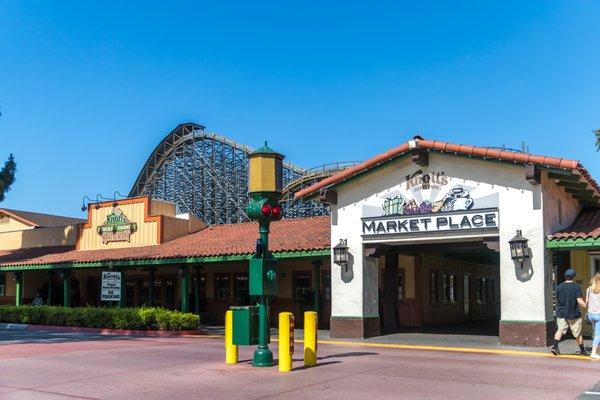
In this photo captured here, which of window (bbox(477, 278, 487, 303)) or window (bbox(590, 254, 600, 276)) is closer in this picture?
window (bbox(590, 254, 600, 276))

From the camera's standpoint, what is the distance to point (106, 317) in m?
21.6

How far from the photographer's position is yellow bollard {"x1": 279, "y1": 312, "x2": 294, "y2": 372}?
10625mm

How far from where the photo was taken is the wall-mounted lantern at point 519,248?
1474cm

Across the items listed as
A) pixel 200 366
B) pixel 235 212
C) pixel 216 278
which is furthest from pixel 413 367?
pixel 235 212

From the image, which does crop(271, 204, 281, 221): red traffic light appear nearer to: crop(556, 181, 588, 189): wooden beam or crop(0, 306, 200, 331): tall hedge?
crop(556, 181, 588, 189): wooden beam

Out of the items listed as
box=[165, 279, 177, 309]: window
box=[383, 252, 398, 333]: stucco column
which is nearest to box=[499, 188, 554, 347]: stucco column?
box=[383, 252, 398, 333]: stucco column

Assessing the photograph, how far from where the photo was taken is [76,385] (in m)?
9.52

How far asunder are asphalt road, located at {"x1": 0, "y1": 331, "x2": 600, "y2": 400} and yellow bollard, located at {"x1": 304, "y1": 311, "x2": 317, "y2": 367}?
19 cm

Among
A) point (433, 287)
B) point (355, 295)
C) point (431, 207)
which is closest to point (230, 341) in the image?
point (355, 295)

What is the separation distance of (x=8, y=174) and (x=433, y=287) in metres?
20.9

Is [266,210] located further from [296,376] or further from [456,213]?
[456,213]

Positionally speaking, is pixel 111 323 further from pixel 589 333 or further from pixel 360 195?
pixel 589 333

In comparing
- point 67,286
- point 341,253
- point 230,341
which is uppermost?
point 341,253

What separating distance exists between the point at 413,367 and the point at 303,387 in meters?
2.88
